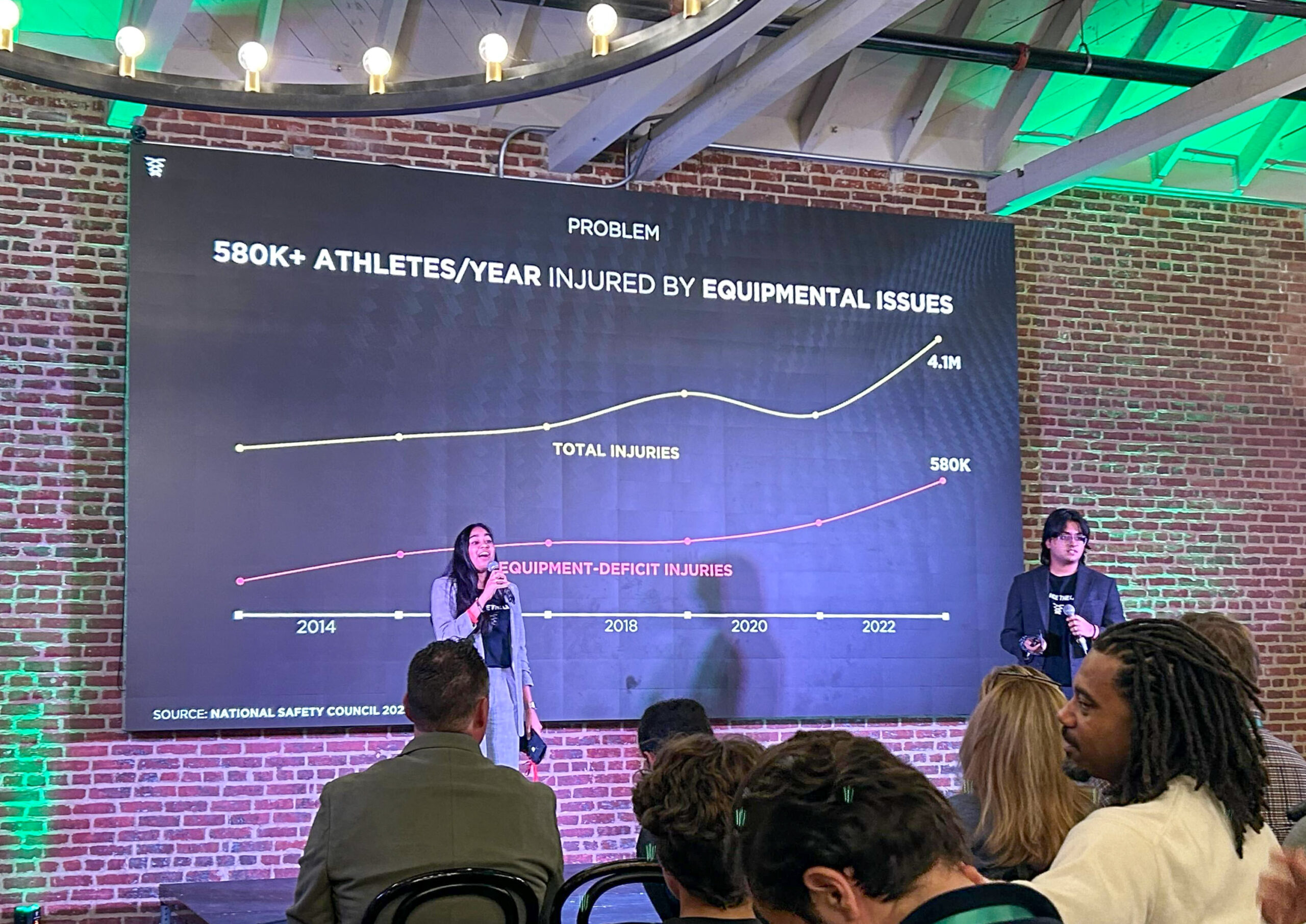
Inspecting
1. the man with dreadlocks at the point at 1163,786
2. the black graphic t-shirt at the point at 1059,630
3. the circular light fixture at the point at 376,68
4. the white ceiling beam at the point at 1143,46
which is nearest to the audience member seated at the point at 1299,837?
the man with dreadlocks at the point at 1163,786

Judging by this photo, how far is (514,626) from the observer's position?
6.16m

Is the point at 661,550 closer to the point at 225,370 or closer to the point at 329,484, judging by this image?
the point at 329,484

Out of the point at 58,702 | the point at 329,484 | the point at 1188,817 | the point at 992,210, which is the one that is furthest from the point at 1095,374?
the point at 1188,817

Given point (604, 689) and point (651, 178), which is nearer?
point (604, 689)

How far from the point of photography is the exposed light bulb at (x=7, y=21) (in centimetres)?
337

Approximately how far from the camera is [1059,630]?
6633mm

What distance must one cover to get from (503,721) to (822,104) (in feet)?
11.6

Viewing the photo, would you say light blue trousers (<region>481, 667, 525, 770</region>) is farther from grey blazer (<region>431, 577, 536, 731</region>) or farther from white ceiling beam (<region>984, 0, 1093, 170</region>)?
white ceiling beam (<region>984, 0, 1093, 170</region>)

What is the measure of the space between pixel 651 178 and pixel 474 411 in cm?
154

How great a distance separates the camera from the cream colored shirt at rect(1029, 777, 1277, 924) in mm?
1781

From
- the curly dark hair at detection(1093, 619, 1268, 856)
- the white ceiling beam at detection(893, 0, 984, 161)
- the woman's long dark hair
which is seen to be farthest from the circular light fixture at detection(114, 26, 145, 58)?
the white ceiling beam at detection(893, 0, 984, 161)

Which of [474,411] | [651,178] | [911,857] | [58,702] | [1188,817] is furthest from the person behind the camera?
[651,178]

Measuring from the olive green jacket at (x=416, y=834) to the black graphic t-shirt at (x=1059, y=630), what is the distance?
412 centimetres

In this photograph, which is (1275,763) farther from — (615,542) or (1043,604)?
(615,542)
